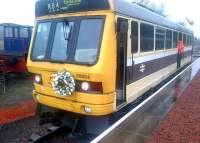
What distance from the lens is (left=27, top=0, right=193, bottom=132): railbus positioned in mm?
6406

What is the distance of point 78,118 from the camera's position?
6.90 metres

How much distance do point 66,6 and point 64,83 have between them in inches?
72.3

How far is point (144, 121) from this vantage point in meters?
7.17

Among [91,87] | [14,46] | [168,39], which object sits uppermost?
[168,39]

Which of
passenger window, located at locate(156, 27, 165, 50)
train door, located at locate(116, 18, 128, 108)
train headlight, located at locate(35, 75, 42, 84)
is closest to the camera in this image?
train door, located at locate(116, 18, 128, 108)

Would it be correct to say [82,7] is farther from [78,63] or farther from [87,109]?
[87,109]

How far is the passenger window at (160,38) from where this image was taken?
433 inches

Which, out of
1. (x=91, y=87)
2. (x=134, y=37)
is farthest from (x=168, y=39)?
(x=91, y=87)

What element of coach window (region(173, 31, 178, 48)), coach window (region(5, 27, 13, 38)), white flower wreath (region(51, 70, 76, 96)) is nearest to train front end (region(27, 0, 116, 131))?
white flower wreath (region(51, 70, 76, 96))

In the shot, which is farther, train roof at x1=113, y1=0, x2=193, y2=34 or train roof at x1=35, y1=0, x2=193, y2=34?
train roof at x1=113, y1=0, x2=193, y2=34

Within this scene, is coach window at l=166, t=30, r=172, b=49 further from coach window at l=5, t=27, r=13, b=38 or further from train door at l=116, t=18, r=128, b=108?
coach window at l=5, t=27, r=13, b=38

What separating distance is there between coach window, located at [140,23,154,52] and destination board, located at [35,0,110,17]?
2.45 meters

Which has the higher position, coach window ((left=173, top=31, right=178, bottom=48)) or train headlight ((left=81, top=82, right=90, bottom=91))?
coach window ((left=173, top=31, right=178, bottom=48))

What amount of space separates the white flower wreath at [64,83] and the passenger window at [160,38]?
5.28 metres
